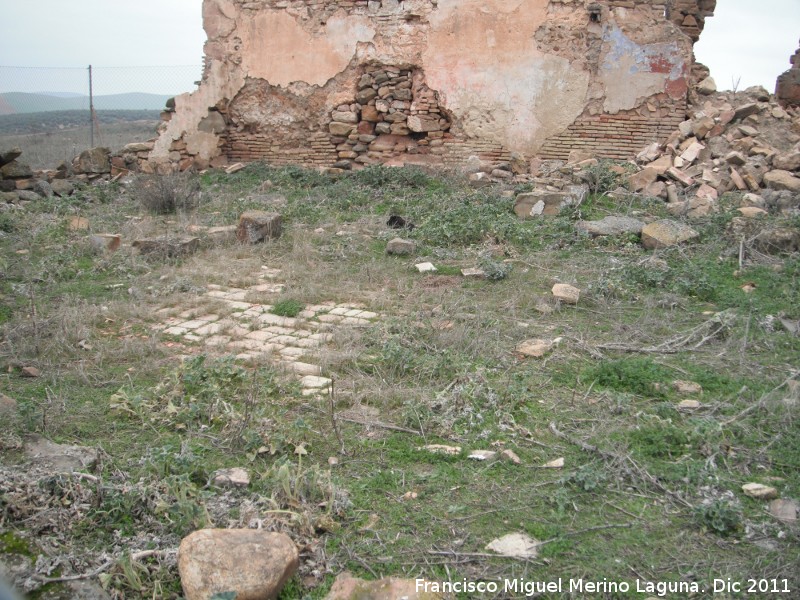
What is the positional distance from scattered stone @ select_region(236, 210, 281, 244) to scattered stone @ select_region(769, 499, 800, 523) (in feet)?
19.3

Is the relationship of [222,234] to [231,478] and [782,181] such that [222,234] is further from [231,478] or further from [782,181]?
[782,181]

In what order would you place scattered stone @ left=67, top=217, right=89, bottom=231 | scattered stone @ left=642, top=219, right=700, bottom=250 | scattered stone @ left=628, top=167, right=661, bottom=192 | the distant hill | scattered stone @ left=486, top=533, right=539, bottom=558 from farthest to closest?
the distant hill
scattered stone @ left=628, top=167, right=661, bottom=192
scattered stone @ left=67, top=217, right=89, bottom=231
scattered stone @ left=642, top=219, right=700, bottom=250
scattered stone @ left=486, top=533, right=539, bottom=558

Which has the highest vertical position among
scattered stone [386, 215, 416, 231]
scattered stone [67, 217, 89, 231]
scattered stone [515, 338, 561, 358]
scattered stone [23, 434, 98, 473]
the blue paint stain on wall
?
the blue paint stain on wall

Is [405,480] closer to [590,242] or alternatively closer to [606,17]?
[590,242]

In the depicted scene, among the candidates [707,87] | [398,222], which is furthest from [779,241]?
[707,87]

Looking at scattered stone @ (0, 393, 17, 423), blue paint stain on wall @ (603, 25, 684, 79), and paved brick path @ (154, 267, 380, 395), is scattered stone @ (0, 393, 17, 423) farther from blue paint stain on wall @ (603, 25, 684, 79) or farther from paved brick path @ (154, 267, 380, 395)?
blue paint stain on wall @ (603, 25, 684, 79)

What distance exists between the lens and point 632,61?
408 inches

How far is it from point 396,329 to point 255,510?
234 centimetres

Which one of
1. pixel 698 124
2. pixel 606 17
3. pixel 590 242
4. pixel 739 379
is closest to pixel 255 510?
pixel 739 379

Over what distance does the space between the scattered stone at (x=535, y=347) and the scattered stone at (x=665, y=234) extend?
110 inches

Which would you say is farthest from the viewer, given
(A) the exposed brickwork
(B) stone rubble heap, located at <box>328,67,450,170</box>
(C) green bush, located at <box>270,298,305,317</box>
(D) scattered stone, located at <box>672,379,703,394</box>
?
(B) stone rubble heap, located at <box>328,67,450,170</box>

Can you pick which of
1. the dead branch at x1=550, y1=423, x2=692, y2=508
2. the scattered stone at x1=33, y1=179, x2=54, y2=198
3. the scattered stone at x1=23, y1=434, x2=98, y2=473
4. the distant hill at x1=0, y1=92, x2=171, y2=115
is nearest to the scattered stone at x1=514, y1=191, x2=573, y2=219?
the dead branch at x1=550, y1=423, x2=692, y2=508

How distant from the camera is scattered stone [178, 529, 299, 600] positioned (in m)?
2.34

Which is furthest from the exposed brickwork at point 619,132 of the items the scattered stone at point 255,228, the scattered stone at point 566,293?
the scattered stone at point 566,293
